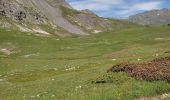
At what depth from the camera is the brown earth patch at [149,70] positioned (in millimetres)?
40656

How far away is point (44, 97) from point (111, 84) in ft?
23.8

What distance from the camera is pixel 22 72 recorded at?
227ft

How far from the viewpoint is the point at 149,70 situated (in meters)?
43.4

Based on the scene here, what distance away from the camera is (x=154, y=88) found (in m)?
37.0

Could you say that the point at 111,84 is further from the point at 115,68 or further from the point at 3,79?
the point at 3,79

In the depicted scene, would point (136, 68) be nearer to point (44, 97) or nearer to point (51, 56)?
point (44, 97)

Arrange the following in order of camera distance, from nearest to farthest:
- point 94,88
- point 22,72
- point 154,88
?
point 154,88, point 94,88, point 22,72

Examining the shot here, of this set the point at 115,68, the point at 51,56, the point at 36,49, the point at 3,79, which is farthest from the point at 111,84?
the point at 36,49

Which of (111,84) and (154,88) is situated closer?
(154,88)

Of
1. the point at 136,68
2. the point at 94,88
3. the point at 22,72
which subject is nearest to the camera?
the point at 94,88

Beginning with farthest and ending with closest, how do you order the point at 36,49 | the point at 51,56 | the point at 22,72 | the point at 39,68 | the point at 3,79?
the point at 36,49
the point at 51,56
the point at 39,68
the point at 22,72
the point at 3,79

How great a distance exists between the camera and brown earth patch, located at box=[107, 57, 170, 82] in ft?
133

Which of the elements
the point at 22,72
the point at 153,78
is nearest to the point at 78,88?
the point at 153,78

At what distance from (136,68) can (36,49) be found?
75646 millimetres
